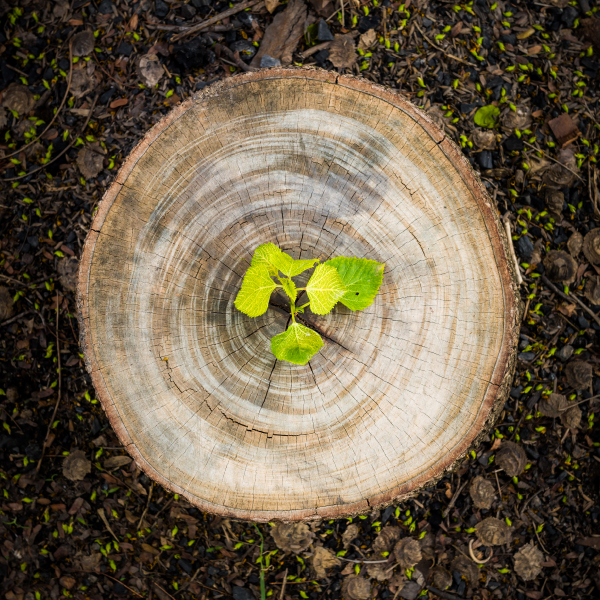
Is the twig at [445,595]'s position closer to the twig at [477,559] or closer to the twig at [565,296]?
the twig at [477,559]

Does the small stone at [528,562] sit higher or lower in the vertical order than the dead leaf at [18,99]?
lower

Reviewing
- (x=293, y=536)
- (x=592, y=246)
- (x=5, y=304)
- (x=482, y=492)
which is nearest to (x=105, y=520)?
(x=293, y=536)

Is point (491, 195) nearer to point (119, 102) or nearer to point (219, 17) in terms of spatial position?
point (219, 17)

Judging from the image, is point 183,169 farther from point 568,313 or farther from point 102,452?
point 568,313

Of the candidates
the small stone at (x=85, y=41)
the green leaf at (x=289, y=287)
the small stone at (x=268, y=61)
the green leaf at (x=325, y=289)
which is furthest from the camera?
the small stone at (x=85, y=41)

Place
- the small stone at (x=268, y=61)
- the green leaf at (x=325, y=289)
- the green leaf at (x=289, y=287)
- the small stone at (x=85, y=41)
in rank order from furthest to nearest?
1. the small stone at (x=85, y=41)
2. the small stone at (x=268, y=61)
3. the green leaf at (x=289, y=287)
4. the green leaf at (x=325, y=289)

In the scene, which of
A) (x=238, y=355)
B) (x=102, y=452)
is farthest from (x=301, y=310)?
(x=102, y=452)

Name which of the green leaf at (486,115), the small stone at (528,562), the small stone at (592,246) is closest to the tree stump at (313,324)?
the green leaf at (486,115)
